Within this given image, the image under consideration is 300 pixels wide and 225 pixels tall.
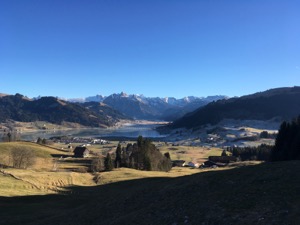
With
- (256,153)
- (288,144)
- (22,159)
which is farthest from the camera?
(256,153)

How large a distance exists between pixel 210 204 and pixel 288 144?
60.8m

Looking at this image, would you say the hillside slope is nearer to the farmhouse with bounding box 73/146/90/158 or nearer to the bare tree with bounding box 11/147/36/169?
the bare tree with bounding box 11/147/36/169

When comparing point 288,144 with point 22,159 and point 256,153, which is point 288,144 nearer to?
point 22,159

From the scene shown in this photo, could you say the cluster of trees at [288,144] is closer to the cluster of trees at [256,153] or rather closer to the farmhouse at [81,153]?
the cluster of trees at [256,153]

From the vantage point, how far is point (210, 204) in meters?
20.1

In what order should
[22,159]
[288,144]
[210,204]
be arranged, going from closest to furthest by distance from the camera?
[210,204], [288,144], [22,159]

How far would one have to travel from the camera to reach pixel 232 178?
26.0 metres

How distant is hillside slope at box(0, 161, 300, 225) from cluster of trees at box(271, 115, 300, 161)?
45636 mm

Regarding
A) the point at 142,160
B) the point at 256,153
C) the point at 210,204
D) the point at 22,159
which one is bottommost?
the point at 256,153

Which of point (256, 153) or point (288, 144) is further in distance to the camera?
point (256, 153)

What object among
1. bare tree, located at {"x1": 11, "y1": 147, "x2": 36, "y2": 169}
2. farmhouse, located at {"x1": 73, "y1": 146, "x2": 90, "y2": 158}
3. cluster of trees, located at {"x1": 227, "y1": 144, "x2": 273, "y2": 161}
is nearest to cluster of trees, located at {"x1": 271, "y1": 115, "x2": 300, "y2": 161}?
cluster of trees, located at {"x1": 227, "y1": 144, "x2": 273, "y2": 161}

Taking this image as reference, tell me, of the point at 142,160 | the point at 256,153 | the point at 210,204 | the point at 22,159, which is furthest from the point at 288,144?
the point at 256,153

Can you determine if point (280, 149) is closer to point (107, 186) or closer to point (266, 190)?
point (107, 186)

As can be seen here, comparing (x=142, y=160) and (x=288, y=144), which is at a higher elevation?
(x=288, y=144)
